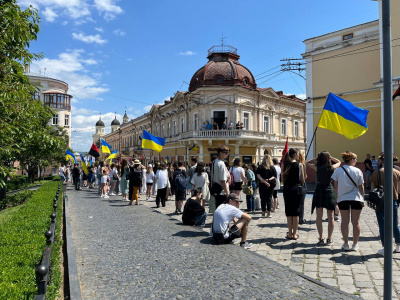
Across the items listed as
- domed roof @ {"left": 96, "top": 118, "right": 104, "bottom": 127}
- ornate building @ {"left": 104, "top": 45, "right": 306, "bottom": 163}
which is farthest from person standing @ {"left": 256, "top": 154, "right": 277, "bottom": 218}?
domed roof @ {"left": 96, "top": 118, "right": 104, "bottom": 127}

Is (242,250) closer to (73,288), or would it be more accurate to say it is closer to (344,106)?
(73,288)

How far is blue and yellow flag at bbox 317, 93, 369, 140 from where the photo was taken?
7.52m

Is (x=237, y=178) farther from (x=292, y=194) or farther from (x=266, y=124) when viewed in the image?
(x=266, y=124)

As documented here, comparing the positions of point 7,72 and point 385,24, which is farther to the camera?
point 7,72

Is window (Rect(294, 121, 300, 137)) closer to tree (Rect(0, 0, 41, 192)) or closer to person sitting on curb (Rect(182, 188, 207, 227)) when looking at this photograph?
person sitting on curb (Rect(182, 188, 207, 227))

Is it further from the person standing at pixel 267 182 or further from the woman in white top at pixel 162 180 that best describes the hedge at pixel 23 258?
the person standing at pixel 267 182

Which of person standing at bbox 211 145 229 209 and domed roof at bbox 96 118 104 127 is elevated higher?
domed roof at bbox 96 118 104 127

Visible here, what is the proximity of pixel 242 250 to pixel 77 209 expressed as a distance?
323 inches

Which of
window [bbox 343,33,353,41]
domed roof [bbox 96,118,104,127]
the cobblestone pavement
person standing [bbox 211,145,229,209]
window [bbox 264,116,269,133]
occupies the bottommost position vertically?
the cobblestone pavement

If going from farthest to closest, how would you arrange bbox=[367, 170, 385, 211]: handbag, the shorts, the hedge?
the shorts, bbox=[367, 170, 385, 211]: handbag, the hedge

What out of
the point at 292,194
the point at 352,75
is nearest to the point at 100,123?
the point at 352,75

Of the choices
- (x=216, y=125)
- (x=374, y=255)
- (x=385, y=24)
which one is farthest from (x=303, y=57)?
(x=385, y=24)

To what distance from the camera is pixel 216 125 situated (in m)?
32.0

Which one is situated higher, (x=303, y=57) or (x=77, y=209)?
(x=303, y=57)
